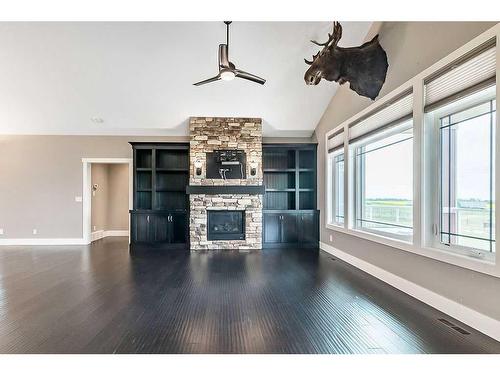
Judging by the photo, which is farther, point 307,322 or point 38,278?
point 38,278

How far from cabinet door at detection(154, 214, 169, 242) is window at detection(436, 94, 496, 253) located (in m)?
5.86

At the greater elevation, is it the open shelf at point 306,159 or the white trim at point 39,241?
the open shelf at point 306,159

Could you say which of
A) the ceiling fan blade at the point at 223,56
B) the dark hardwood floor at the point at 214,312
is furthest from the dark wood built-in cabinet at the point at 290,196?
the ceiling fan blade at the point at 223,56

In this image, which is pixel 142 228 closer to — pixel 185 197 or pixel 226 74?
pixel 185 197

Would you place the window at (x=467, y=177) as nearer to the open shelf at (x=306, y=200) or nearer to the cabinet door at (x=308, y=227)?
the cabinet door at (x=308, y=227)

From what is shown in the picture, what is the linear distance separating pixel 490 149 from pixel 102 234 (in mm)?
9581

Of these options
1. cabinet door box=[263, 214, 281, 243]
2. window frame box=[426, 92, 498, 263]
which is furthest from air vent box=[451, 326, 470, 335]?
cabinet door box=[263, 214, 281, 243]

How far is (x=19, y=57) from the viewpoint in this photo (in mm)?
5590

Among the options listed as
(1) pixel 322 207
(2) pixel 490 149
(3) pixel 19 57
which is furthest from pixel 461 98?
(3) pixel 19 57

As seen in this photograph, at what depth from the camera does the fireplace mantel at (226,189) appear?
23.3ft

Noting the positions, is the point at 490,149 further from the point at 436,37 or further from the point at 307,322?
the point at 307,322

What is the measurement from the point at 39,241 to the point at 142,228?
294 cm

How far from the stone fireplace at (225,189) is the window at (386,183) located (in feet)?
8.22

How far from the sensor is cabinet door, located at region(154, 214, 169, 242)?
7.43 m
